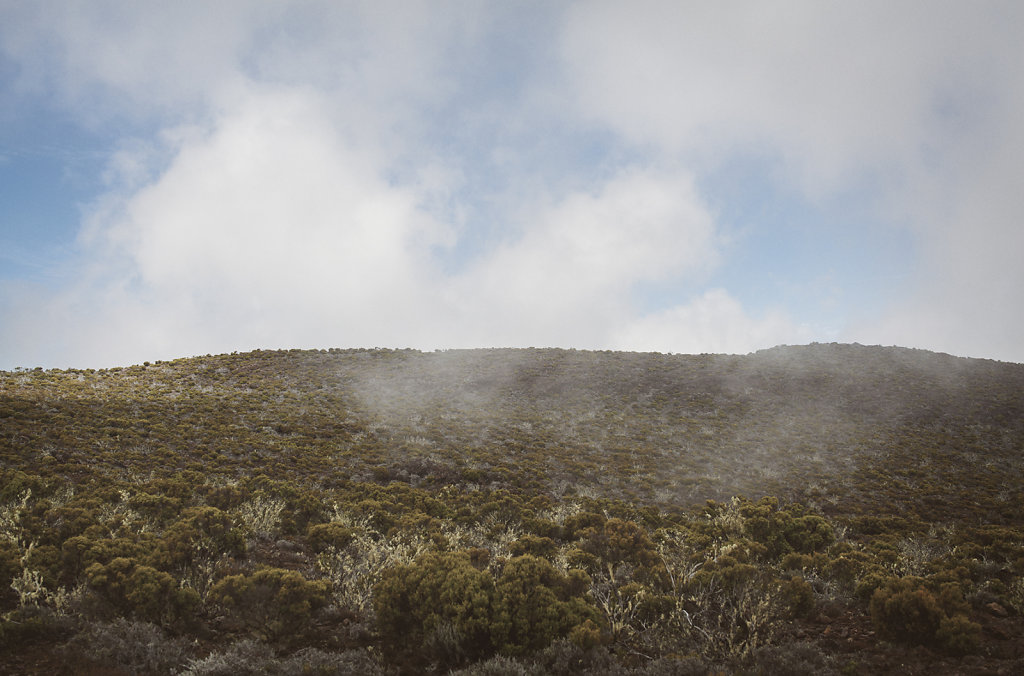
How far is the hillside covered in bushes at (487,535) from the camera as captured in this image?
5.90 m

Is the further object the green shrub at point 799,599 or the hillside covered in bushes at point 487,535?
the green shrub at point 799,599

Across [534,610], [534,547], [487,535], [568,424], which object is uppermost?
[568,424]

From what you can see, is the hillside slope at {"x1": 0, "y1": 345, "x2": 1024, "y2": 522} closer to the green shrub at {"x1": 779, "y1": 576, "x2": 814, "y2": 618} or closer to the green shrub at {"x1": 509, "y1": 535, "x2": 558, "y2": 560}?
the green shrub at {"x1": 509, "y1": 535, "x2": 558, "y2": 560}

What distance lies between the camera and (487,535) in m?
11.3

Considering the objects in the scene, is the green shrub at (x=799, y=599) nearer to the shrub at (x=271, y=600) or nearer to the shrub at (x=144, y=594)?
the shrub at (x=271, y=600)

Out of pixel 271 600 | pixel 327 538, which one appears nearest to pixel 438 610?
pixel 271 600

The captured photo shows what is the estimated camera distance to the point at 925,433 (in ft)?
90.4

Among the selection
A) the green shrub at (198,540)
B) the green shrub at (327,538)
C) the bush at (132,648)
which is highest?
the green shrub at (198,540)

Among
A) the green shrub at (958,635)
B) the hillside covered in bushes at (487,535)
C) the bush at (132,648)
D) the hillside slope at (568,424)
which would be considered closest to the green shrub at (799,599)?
the hillside covered in bushes at (487,535)

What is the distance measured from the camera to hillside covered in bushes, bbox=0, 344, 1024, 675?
5902mm

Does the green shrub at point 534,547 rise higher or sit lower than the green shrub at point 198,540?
lower

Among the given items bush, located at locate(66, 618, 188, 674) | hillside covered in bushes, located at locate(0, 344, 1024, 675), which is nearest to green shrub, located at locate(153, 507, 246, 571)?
hillside covered in bushes, located at locate(0, 344, 1024, 675)

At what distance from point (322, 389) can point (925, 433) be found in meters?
37.9

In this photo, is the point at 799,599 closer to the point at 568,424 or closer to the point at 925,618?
the point at 925,618
